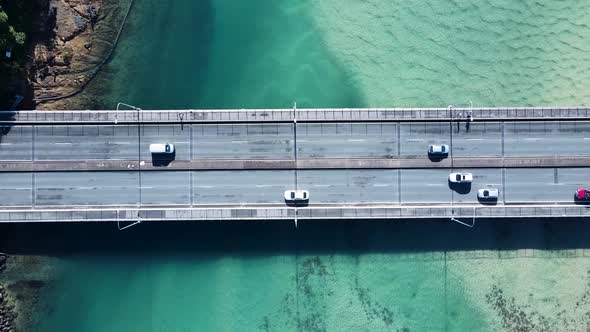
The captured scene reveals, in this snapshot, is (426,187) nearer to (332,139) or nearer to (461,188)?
(461,188)

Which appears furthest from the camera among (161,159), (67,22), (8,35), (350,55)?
(350,55)

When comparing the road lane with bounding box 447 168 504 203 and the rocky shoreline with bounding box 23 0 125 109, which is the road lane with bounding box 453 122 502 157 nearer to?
the road lane with bounding box 447 168 504 203

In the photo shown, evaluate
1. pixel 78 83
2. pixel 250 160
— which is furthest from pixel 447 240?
Result: pixel 78 83

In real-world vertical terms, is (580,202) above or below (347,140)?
below

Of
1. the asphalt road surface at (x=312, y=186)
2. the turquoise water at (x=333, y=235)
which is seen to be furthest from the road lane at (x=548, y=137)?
the turquoise water at (x=333, y=235)

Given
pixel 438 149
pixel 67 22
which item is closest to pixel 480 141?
pixel 438 149

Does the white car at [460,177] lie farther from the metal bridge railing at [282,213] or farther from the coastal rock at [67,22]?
the coastal rock at [67,22]

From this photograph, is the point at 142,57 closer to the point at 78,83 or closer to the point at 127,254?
the point at 78,83
